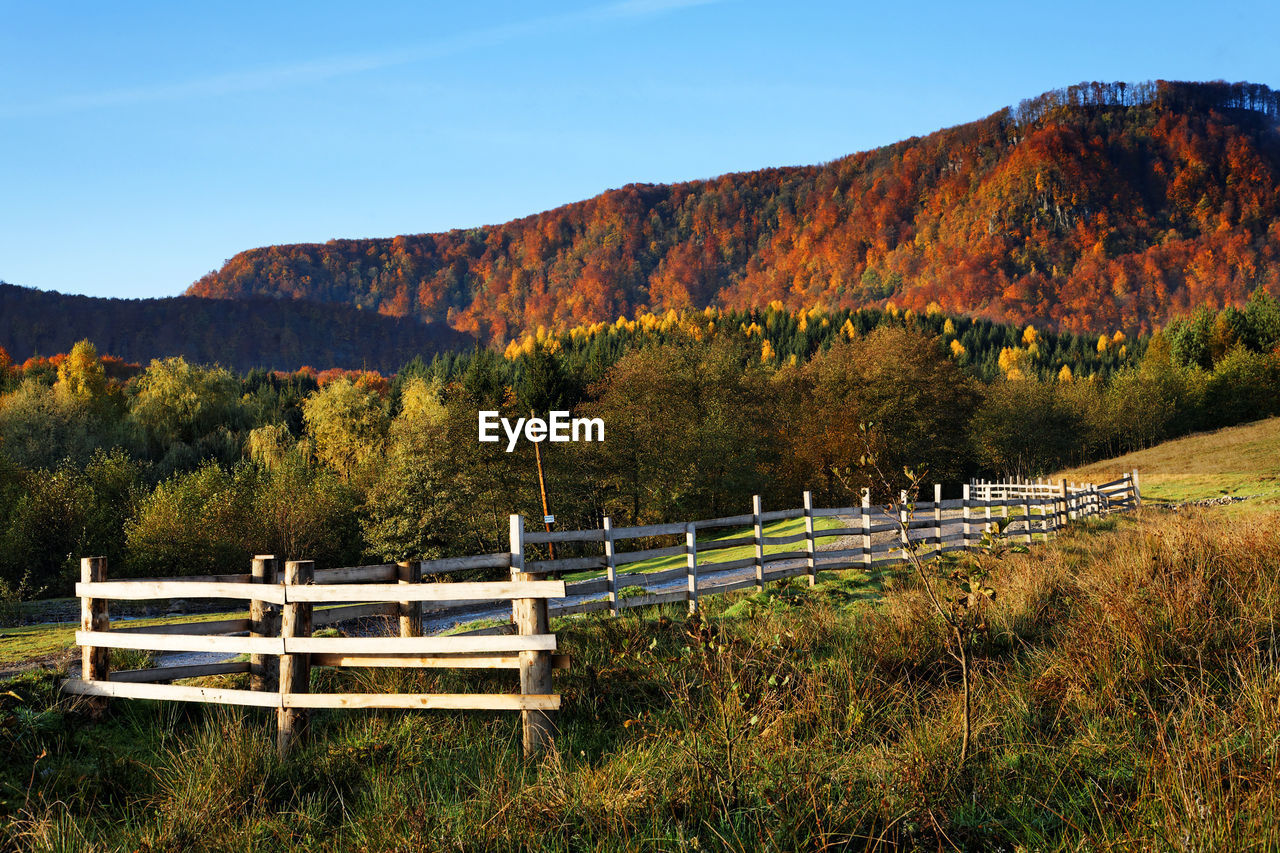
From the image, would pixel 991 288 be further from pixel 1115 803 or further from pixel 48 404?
pixel 1115 803

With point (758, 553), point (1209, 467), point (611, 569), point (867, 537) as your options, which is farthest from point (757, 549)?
point (1209, 467)

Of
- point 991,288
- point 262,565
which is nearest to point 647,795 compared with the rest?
point 262,565

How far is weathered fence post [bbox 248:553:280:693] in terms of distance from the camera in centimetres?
700

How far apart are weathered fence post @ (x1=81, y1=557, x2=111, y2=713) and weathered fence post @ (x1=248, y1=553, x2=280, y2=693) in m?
1.29

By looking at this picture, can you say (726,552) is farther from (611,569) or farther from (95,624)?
(95,624)

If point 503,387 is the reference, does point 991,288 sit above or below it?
above

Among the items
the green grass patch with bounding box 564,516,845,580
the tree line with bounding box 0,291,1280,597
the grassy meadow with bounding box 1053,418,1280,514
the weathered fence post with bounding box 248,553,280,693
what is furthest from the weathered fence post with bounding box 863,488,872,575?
the grassy meadow with bounding box 1053,418,1280,514

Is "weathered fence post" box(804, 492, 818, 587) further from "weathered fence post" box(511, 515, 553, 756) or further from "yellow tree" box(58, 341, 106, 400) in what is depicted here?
"yellow tree" box(58, 341, 106, 400)

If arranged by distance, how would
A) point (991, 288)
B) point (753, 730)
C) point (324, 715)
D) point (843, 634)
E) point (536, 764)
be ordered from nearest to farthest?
point (753, 730), point (536, 764), point (324, 715), point (843, 634), point (991, 288)

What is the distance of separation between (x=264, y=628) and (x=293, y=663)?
2.49 feet

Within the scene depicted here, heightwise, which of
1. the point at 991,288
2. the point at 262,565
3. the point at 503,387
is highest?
the point at 991,288

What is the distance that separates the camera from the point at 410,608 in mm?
8086

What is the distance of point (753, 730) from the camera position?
473 cm

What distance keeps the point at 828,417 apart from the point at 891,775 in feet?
147
